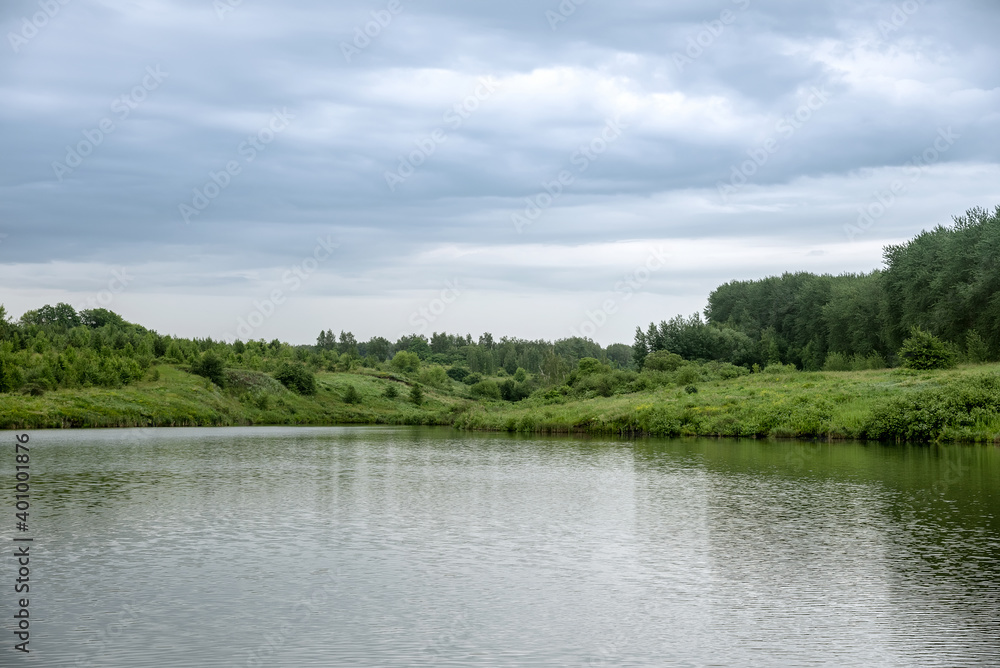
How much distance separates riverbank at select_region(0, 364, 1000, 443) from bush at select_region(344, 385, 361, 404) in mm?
10564

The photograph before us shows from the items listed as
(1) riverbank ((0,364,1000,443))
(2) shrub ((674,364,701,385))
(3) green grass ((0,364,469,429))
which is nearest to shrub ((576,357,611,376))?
(1) riverbank ((0,364,1000,443))

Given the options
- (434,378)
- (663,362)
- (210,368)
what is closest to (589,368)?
(663,362)

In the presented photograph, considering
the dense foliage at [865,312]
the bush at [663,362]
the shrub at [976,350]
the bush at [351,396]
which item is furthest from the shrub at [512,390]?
the shrub at [976,350]

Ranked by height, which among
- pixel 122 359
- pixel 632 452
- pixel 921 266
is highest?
pixel 921 266

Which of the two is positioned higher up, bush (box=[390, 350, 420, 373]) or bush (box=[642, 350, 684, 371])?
bush (box=[390, 350, 420, 373])

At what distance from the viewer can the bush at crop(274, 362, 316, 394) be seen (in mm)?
127188

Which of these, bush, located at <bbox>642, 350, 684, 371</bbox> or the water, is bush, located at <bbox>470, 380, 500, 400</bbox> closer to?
bush, located at <bbox>642, 350, 684, 371</bbox>

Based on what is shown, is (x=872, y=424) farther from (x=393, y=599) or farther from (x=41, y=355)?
(x=41, y=355)

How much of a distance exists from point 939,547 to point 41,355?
93848 mm

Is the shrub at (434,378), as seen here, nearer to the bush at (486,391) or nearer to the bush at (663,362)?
the bush at (486,391)

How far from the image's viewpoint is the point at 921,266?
7456 cm

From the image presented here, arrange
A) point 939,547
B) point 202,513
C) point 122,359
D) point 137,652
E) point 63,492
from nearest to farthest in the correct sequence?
point 137,652 → point 939,547 → point 202,513 → point 63,492 → point 122,359

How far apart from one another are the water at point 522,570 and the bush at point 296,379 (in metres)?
96.5

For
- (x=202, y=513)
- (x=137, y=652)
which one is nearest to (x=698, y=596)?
(x=137, y=652)
